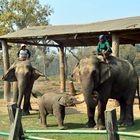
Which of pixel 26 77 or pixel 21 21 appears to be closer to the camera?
pixel 26 77

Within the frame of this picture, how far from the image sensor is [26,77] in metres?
10.8

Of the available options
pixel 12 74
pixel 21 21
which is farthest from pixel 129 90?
pixel 21 21

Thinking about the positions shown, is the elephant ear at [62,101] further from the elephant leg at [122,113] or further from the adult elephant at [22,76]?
the elephant leg at [122,113]

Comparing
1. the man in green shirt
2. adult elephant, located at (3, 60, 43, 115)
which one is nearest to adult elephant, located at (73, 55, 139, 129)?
the man in green shirt

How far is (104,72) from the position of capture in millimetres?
9141

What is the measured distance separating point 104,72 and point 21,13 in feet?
87.5

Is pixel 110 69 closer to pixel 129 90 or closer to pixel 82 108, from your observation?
pixel 129 90

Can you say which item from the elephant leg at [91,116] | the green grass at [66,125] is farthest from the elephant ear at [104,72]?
the green grass at [66,125]

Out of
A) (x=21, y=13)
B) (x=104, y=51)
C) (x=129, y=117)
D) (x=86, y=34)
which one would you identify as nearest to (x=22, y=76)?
(x=104, y=51)

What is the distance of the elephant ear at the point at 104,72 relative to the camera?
29.8 feet

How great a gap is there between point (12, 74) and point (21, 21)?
24.5 metres

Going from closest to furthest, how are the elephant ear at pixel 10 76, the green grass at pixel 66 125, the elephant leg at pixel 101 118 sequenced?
the green grass at pixel 66 125, the elephant leg at pixel 101 118, the elephant ear at pixel 10 76

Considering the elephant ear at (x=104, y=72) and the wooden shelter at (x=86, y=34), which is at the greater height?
the wooden shelter at (x=86, y=34)

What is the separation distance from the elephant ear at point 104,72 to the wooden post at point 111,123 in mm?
4415
